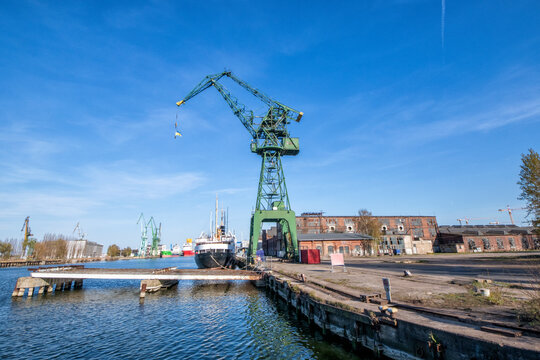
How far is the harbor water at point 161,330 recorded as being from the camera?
10.1 metres

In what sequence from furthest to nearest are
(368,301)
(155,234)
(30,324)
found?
(155,234) → (30,324) → (368,301)

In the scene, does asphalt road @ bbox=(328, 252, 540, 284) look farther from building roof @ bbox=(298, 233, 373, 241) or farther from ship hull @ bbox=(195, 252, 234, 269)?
building roof @ bbox=(298, 233, 373, 241)

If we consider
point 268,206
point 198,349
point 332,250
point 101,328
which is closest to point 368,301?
point 198,349

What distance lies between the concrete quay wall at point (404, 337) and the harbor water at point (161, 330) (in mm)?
802

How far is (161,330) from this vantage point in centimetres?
1305

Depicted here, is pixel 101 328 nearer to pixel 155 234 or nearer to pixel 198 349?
pixel 198 349

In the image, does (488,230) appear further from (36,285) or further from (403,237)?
(36,285)

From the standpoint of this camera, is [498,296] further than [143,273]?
No

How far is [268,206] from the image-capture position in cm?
3559

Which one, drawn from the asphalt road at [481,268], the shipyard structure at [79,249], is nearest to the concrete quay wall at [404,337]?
the asphalt road at [481,268]

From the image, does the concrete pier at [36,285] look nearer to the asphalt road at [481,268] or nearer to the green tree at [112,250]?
the asphalt road at [481,268]

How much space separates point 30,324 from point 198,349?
38.3 feet

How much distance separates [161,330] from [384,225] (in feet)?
201

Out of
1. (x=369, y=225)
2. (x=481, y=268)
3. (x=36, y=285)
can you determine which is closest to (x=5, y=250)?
(x=36, y=285)
